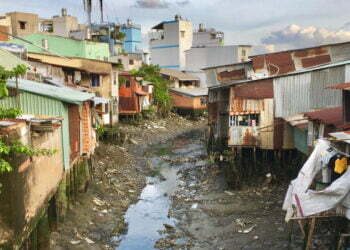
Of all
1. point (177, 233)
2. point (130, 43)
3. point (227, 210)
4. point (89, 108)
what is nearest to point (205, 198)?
point (227, 210)

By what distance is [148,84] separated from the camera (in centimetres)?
4316

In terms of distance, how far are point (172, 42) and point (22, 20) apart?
24.0m

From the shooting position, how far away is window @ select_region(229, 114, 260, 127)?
20406mm

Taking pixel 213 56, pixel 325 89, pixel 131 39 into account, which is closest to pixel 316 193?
pixel 325 89

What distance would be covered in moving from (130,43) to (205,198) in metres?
47.5

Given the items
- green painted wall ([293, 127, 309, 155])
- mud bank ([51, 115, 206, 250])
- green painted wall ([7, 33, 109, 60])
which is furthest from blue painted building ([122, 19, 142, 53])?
green painted wall ([293, 127, 309, 155])

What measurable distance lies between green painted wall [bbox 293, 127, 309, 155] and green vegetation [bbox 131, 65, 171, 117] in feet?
92.2

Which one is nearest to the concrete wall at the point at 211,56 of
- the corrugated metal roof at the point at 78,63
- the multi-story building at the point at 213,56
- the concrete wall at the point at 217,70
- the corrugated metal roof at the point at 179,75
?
the multi-story building at the point at 213,56

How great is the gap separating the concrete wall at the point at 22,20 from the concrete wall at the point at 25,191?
1374 inches

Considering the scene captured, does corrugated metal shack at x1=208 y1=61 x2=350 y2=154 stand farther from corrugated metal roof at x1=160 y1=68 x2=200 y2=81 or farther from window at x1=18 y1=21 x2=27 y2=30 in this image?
window at x1=18 y1=21 x2=27 y2=30

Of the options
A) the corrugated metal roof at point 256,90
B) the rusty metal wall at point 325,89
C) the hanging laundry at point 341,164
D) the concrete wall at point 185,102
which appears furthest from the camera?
the concrete wall at point 185,102

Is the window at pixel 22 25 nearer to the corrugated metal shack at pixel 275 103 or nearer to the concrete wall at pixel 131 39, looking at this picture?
the concrete wall at pixel 131 39

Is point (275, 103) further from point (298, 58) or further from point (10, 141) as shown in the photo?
point (10, 141)

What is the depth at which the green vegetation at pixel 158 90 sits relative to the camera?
152 feet
